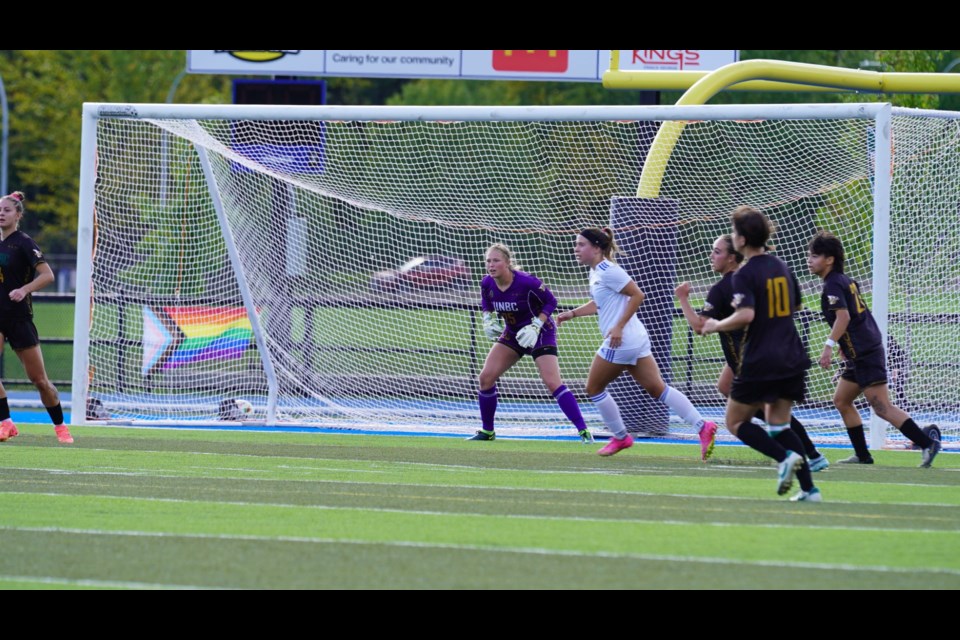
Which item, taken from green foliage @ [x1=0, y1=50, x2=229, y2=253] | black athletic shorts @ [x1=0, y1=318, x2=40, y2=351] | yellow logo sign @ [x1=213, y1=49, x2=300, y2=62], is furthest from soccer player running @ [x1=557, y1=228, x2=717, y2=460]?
green foliage @ [x1=0, y1=50, x2=229, y2=253]

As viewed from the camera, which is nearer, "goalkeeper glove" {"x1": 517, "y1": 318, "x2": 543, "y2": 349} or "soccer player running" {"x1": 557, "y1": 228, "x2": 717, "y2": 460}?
"soccer player running" {"x1": 557, "y1": 228, "x2": 717, "y2": 460}

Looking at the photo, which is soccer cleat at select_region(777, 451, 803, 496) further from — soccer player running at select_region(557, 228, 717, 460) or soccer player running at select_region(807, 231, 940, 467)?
soccer player running at select_region(557, 228, 717, 460)

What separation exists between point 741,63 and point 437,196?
4690 mm

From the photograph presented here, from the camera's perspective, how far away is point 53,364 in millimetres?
22891

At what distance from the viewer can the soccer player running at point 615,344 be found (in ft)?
40.4

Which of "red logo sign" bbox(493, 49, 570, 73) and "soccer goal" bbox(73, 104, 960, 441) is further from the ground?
"red logo sign" bbox(493, 49, 570, 73)

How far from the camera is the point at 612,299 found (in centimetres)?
1253

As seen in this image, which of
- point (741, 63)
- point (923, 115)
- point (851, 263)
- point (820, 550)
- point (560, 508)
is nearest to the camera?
point (820, 550)

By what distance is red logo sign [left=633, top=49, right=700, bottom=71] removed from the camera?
1923 centimetres

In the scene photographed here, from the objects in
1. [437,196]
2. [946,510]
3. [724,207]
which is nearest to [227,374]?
[437,196]

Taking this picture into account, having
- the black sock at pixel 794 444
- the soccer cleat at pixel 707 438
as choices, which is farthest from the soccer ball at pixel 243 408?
the black sock at pixel 794 444

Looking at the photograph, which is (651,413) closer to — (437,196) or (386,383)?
(386,383)

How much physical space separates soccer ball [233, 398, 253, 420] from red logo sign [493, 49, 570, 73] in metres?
6.70

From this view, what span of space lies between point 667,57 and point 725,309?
32.5 feet
